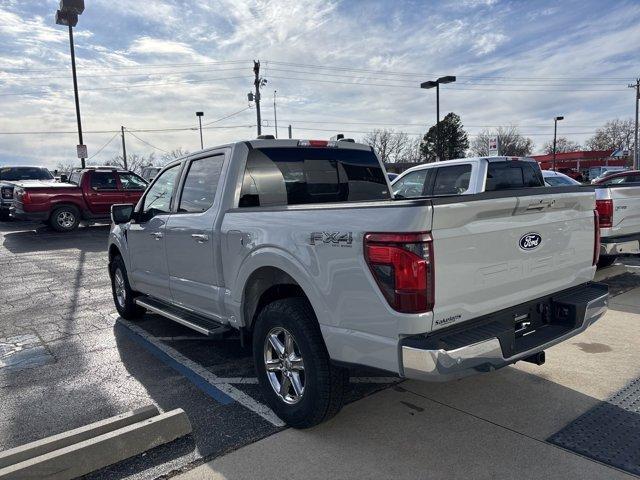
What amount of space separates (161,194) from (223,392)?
2.31m

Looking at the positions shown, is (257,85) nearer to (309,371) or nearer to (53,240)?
(53,240)

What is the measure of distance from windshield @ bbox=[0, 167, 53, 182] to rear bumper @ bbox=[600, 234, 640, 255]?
21.7 meters

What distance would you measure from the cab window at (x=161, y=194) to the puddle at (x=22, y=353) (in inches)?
69.5

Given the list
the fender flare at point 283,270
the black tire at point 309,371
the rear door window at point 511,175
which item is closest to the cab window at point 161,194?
the fender flare at point 283,270

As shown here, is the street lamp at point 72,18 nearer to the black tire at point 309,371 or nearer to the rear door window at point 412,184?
the rear door window at point 412,184

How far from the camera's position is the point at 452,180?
8.46 m

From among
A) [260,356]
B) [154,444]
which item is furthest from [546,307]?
[154,444]

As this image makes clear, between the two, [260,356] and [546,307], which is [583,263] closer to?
[546,307]

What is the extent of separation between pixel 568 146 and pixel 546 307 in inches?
4900

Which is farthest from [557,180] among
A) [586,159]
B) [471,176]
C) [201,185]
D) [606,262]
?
[586,159]

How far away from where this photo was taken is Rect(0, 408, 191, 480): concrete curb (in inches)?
108

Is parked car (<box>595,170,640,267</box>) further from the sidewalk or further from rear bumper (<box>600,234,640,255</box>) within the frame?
the sidewalk

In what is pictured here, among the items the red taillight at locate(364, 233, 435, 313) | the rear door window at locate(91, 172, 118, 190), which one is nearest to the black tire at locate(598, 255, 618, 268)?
the red taillight at locate(364, 233, 435, 313)

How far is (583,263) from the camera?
11.7 feet
